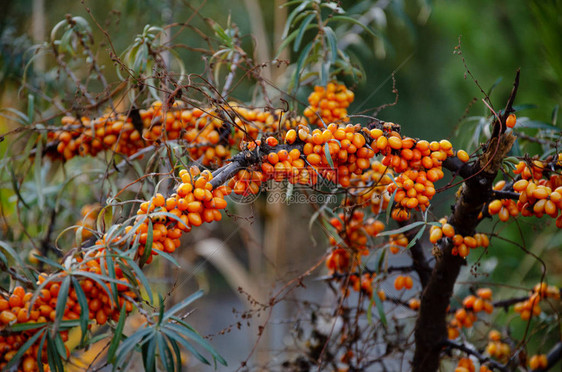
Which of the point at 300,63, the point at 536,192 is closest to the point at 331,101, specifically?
the point at 300,63

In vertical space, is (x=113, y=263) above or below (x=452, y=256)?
below

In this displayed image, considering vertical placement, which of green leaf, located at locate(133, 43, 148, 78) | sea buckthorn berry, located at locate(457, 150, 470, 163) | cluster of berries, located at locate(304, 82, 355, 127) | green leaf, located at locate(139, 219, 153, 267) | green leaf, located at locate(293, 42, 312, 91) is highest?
green leaf, located at locate(293, 42, 312, 91)

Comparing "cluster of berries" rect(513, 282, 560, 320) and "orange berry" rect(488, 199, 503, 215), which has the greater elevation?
"cluster of berries" rect(513, 282, 560, 320)

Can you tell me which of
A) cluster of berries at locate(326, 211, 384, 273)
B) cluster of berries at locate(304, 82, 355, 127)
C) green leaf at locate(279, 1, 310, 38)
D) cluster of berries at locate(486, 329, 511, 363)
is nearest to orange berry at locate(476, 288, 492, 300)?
cluster of berries at locate(486, 329, 511, 363)

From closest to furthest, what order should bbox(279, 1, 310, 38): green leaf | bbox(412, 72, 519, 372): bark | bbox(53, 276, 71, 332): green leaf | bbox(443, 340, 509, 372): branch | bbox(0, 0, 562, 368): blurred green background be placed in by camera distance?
bbox(53, 276, 71, 332): green leaf → bbox(412, 72, 519, 372): bark → bbox(443, 340, 509, 372): branch → bbox(279, 1, 310, 38): green leaf → bbox(0, 0, 562, 368): blurred green background

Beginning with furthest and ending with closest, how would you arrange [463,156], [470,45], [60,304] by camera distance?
1. [470,45]
2. [463,156]
3. [60,304]

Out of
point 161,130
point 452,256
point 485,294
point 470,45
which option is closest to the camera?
point 452,256

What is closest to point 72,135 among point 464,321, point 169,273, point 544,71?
point 169,273

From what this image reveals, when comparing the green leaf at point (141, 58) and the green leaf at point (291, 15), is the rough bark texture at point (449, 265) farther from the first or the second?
the green leaf at point (141, 58)

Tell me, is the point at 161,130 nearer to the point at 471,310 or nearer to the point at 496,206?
the point at 496,206

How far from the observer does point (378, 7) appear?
4.79ft

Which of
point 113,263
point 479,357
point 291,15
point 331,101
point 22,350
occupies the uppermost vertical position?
point 291,15

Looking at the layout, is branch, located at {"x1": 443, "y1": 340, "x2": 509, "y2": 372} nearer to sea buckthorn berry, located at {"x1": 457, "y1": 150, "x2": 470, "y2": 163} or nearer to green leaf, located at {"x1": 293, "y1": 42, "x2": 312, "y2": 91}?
sea buckthorn berry, located at {"x1": 457, "y1": 150, "x2": 470, "y2": 163}

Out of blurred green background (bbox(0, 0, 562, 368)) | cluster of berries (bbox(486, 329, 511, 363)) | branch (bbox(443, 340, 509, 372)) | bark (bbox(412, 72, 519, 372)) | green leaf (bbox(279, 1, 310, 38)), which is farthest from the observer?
blurred green background (bbox(0, 0, 562, 368))
